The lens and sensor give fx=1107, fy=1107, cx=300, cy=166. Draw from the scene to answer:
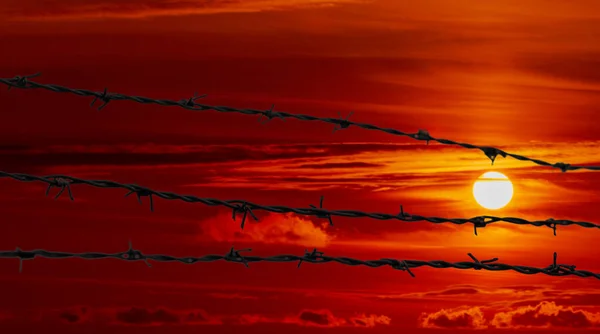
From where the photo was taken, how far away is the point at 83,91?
26.3 feet

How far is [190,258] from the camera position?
306 inches

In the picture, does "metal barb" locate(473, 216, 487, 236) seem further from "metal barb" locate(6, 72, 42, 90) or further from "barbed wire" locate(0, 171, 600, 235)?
"metal barb" locate(6, 72, 42, 90)

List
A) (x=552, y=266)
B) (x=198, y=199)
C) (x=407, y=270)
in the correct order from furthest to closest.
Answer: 1. (x=552, y=266)
2. (x=407, y=270)
3. (x=198, y=199)

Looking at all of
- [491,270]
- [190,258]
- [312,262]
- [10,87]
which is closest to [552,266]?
[491,270]

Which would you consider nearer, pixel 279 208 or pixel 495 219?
pixel 279 208

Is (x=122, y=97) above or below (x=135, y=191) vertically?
above

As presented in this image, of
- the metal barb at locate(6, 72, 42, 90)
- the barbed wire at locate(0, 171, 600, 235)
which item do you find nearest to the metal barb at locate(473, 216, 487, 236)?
the barbed wire at locate(0, 171, 600, 235)

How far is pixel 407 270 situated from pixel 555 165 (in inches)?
70.5

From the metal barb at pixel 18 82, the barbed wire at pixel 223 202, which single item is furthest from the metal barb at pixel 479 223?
the metal barb at pixel 18 82

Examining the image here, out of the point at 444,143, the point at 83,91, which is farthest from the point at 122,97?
the point at 444,143

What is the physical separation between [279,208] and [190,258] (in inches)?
28.9

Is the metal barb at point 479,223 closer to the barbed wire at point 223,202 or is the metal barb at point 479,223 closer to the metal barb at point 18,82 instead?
the barbed wire at point 223,202

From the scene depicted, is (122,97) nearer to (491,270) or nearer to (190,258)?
(190,258)

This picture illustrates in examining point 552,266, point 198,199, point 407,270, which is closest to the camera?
point 198,199
